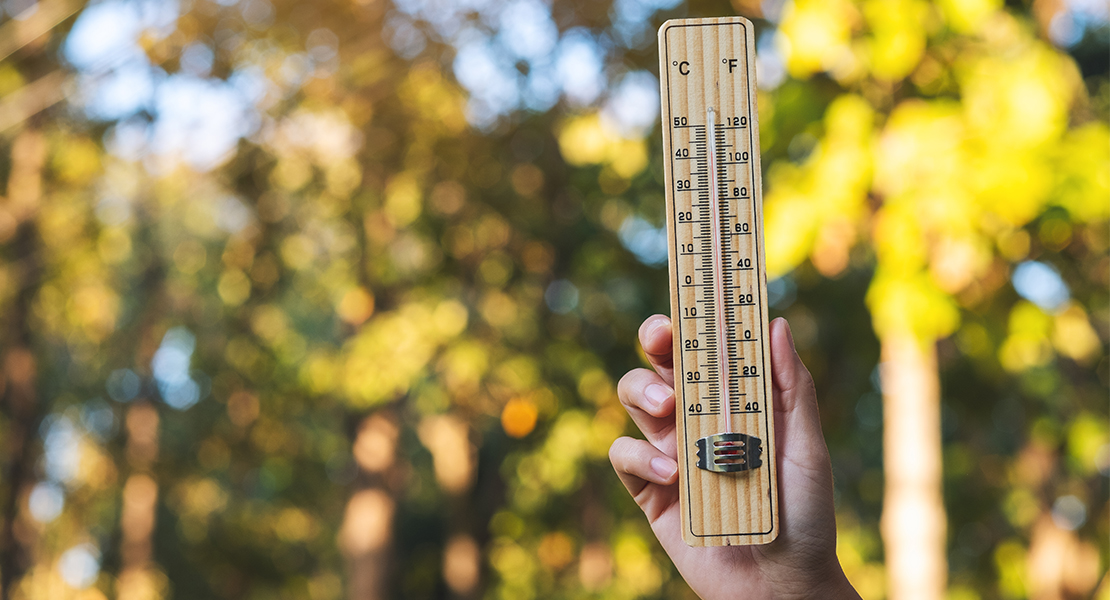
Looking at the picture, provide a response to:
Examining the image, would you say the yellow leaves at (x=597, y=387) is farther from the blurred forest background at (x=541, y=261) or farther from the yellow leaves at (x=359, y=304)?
the yellow leaves at (x=359, y=304)

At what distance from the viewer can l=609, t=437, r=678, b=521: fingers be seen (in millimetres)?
1880

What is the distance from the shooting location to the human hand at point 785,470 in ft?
6.20

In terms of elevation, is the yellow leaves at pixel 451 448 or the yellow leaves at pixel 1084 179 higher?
the yellow leaves at pixel 1084 179

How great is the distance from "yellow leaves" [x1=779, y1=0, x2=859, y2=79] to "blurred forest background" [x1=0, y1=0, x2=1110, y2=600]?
0.01 metres

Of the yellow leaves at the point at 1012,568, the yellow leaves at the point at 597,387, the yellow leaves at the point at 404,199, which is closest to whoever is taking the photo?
the yellow leaves at the point at 597,387

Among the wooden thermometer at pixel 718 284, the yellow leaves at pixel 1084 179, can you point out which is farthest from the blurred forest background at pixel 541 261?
the wooden thermometer at pixel 718 284

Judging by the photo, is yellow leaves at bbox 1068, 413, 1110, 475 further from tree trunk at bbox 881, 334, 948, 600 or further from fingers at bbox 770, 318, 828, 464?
fingers at bbox 770, 318, 828, 464

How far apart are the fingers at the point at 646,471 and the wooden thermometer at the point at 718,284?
0.16 feet

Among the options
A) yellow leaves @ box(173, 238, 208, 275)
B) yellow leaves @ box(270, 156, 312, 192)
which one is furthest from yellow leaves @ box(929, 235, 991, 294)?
yellow leaves @ box(173, 238, 208, 275)

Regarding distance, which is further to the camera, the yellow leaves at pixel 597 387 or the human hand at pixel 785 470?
the yellow leaves at pixel 597 387

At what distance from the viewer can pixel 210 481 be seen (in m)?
19.0

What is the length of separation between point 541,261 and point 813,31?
615 cm

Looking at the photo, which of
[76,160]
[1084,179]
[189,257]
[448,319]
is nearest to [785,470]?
[1084,179]

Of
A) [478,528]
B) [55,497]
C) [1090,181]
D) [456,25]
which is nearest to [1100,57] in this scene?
[456,25]
